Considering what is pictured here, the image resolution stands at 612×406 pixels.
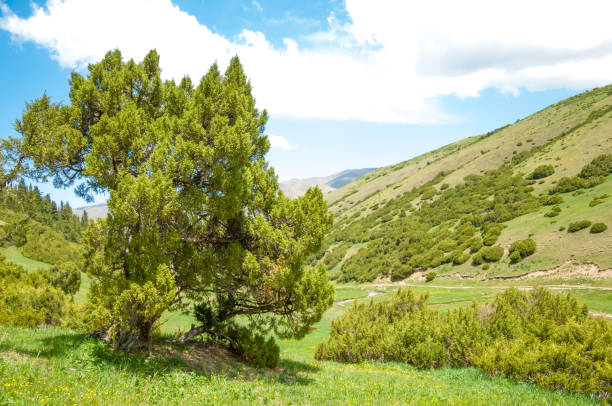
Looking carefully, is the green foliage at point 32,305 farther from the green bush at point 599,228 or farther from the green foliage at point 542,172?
the green foliage at point 542,172

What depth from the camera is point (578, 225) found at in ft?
129

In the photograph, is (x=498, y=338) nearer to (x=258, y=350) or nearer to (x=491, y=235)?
(x=258, y=350)

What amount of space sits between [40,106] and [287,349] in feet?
66.3

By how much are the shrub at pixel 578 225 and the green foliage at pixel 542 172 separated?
1075 inches

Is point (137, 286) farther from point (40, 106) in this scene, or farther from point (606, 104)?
point (606, 104)

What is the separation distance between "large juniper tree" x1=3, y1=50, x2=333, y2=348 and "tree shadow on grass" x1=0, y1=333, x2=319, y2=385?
0.67m

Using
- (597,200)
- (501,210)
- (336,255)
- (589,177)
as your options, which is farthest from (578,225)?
(336,255)

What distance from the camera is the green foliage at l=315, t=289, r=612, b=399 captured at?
10148 mm

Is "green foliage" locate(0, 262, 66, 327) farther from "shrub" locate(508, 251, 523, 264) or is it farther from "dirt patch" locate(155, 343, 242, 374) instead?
"shrub" locate(508, 251, 523, 264)

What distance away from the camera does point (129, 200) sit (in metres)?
7.85

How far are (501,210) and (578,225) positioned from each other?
1782 centimetres

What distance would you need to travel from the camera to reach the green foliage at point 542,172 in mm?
62656

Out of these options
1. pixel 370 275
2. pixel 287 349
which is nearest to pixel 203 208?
pixel 287 349

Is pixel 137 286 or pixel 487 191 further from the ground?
pixel 487 191
